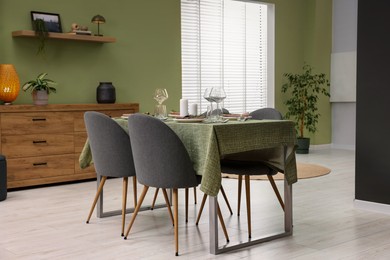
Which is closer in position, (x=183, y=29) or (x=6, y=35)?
(x=6, y=35)

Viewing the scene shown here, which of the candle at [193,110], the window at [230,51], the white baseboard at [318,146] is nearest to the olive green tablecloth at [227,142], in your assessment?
the candle at [193,110]

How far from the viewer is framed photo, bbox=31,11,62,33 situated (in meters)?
5.76

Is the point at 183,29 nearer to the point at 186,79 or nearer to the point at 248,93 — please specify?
the point at 186,79

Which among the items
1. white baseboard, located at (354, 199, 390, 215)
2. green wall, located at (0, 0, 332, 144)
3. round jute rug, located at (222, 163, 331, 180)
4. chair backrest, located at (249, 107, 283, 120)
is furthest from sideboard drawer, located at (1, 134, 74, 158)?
white baseboard, located at (354, 199, 390, 215)

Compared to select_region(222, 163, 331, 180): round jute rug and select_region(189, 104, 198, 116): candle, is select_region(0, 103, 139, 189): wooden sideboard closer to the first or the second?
select_region(222, 163, 331, 180): round jute rug

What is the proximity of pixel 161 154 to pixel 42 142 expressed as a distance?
2.63 meters

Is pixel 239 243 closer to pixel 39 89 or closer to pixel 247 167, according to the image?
pixel 247 167

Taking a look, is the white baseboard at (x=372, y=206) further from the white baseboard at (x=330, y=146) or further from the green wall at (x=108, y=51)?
the white baseboard at (x=330, y=146)

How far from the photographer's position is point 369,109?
4273 mm

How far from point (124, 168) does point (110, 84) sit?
2.66 metres

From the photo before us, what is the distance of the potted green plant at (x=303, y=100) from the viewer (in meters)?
8.29

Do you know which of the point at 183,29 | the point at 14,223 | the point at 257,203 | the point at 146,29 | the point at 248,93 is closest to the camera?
the point at 14,223

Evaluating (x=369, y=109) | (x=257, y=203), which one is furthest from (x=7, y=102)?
(x=369, y=109)

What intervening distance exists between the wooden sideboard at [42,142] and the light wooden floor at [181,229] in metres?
0.23
